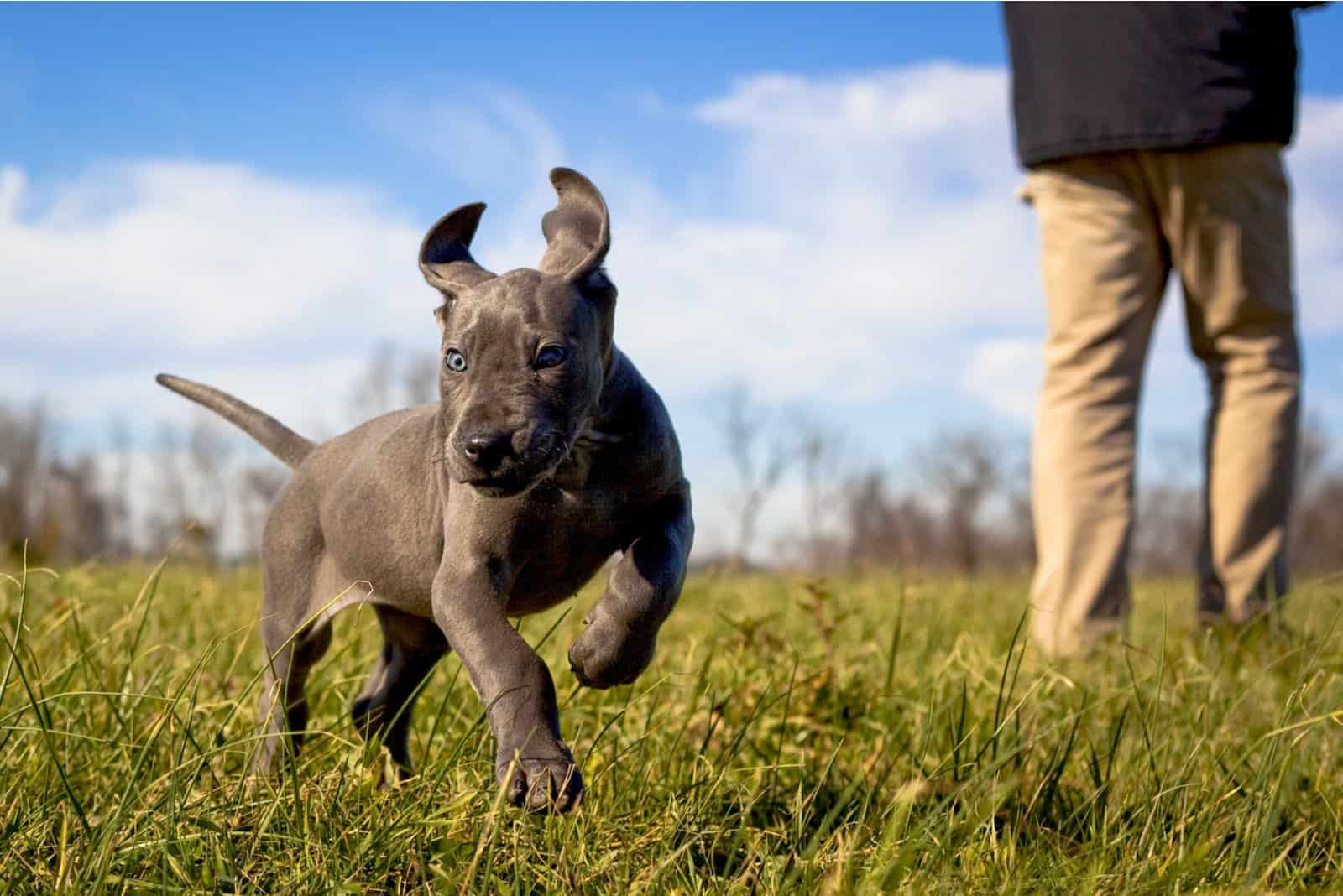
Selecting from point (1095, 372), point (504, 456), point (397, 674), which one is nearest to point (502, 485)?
point (504, 456)

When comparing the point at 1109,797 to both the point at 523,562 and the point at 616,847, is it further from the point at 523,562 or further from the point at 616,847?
the point at 523,562

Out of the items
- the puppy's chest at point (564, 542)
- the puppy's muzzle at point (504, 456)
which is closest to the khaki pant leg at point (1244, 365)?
the puppy's chest at point (564, 542)

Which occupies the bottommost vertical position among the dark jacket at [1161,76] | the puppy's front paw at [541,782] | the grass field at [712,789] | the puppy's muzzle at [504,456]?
the grass field at [712,789]

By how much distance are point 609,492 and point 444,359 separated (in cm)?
38

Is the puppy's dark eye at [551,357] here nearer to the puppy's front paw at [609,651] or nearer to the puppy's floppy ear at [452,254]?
the puppy's floppy ear at [452,254]

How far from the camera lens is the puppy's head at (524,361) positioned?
6.54ft

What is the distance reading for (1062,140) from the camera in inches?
197

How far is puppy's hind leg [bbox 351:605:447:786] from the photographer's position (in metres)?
3.00

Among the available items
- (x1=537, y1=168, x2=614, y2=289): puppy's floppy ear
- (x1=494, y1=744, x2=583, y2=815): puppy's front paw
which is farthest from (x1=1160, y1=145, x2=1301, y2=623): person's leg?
(x1=494, y1=744, x2=583, y2=815): puppy's front paw

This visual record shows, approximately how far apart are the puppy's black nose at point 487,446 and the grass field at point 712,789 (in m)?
0.59

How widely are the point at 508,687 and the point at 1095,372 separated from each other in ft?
12.2

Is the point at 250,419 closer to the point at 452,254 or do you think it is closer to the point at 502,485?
the point at 452,254

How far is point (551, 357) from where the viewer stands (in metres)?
2.05

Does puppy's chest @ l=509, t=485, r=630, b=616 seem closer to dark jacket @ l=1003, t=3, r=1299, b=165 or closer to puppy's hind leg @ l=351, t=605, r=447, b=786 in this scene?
puppy's hind leg @ l=351, t=605, r=447, b=786
